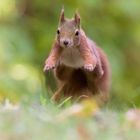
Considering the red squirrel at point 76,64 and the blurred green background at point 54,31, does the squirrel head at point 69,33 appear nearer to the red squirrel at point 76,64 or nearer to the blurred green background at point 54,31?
the red squirrel at point 76,64

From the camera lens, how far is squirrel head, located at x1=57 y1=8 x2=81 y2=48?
479 centimetres

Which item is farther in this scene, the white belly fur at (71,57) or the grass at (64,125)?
the white belly fur at (71,57)

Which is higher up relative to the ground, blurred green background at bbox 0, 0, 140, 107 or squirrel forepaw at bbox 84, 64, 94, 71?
blurred green background at bbox 0, 0, 140, 107

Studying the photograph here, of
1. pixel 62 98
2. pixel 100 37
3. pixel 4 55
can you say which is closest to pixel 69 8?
pixel 100 37

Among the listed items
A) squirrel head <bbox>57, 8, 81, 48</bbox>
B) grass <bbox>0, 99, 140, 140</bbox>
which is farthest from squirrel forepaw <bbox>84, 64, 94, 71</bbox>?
grass <bbox>0, 99, 140, 140</bbox>

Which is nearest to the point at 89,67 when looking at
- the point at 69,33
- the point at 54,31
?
the point at 69,33

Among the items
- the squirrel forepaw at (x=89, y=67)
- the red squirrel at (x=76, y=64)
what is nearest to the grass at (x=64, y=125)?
the squirrel forepaw at (x=89, y=67)

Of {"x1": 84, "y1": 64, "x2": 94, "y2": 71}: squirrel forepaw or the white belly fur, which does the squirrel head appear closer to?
the white belly fur

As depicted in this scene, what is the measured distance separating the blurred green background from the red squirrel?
2.85 meters

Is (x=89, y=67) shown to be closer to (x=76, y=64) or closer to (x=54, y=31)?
(x=76, y=64)

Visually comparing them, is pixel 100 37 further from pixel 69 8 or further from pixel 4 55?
pixel 4 55

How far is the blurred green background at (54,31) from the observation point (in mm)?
8406

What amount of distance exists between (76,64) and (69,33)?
0.68ft

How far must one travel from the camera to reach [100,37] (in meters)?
8.98
